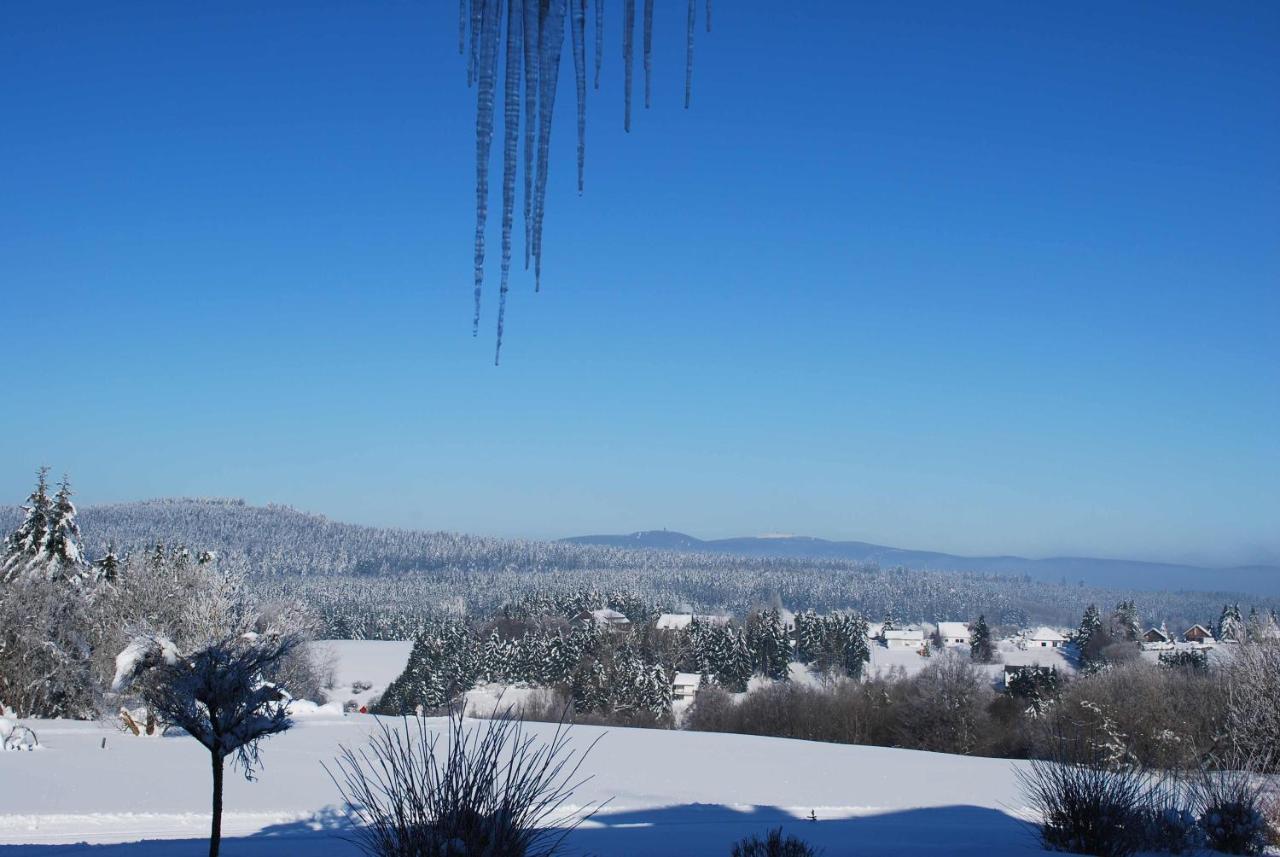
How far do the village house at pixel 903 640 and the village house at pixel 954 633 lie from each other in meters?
3.25

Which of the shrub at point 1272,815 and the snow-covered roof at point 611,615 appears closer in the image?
the shrub at point 1272,815

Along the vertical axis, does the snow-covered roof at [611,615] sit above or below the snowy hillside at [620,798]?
below

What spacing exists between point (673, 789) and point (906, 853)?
10251 millimetres

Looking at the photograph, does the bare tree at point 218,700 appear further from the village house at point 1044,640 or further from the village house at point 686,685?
the village house at point 1044,640

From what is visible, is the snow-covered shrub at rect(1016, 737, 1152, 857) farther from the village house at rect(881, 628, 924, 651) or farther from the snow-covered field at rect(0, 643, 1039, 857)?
the village house at rect(881, 628, 924, 651)

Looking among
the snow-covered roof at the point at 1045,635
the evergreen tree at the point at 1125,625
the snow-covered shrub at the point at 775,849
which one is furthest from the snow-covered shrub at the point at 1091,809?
the snow-covered roof at the point at 1045,635

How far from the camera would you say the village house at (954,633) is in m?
102

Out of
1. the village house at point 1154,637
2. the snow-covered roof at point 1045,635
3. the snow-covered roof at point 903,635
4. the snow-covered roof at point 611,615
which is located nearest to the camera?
the village house at point 1154,637

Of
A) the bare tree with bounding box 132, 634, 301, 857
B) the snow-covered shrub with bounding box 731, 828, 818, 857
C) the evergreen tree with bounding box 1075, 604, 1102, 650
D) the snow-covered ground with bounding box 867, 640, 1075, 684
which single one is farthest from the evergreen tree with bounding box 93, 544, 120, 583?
the evergreen tree with bounding box 1075, 604, 1102, 650

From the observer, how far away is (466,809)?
534 centimetres

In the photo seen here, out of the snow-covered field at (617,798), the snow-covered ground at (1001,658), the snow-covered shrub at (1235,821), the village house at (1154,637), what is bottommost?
the snow-covered ground at (1001,658)

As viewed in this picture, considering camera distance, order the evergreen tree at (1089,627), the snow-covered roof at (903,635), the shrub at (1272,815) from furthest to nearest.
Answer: the snow-covered roof at (903,635) → the evergreen tree at (1089,627) → the shrub at (1272,815)

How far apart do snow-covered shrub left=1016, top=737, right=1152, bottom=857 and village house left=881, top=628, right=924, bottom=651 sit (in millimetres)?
90478

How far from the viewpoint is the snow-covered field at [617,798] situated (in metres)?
10.6
